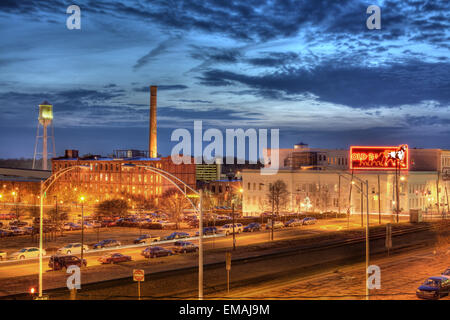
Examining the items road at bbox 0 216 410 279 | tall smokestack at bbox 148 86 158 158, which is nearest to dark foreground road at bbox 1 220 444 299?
road at bbox 0 216 410 279

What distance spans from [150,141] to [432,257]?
101m

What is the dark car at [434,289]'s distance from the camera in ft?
88.9

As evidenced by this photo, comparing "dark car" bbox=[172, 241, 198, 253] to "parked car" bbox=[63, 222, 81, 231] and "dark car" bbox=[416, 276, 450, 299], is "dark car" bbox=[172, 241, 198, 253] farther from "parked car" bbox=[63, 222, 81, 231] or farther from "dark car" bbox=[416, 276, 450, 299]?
"parked car" bbox=[63, 222, 81, 231]

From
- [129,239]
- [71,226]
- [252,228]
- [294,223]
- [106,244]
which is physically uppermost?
[294,223]

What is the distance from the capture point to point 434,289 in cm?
2725

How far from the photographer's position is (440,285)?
27.6m

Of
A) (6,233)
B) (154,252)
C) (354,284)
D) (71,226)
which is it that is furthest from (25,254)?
(354,284)

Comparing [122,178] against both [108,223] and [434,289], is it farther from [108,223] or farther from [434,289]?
[434,289]

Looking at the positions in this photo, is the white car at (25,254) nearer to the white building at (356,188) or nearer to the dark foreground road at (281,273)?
the dark foreground road at (281,273)

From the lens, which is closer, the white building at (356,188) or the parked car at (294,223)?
the parked car at (294,223)

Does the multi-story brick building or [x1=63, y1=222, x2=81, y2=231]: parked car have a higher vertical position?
the multi-story brick building

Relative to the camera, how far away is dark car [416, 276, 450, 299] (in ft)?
88.9

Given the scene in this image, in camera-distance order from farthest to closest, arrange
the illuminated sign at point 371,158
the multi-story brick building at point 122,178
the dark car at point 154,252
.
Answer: the multi-story brick building at point 122,178 → the illuminated sign at point 371,158 → the dark car at point 154,252

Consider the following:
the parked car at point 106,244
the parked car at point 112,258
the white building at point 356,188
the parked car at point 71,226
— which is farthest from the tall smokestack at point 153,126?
the parked car at point 112,258
